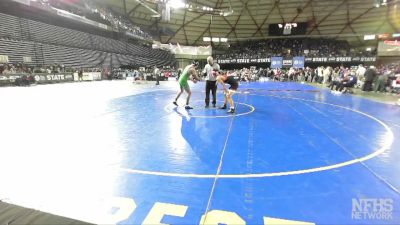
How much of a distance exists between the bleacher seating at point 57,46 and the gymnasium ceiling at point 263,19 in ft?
19.1

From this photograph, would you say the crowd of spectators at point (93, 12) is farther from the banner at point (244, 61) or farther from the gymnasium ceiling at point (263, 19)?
the banner at point (244, 61)

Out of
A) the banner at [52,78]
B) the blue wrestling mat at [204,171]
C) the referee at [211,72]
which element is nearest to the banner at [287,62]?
the banner at [52,78]

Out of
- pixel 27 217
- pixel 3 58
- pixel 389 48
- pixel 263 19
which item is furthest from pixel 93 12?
pixel 389 48

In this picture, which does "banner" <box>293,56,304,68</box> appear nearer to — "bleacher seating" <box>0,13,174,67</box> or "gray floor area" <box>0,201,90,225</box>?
"bleacher seating" <box>0,13,174,67</box>

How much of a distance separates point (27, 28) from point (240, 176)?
2738 cm

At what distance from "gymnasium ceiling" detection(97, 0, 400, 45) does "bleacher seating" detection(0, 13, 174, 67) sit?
19.1 feet

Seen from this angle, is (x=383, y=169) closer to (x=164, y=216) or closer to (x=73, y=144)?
(x=164, y=216)

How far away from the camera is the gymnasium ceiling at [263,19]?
121 ft

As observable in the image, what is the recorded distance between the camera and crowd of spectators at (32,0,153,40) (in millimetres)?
25533

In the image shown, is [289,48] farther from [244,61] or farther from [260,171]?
[260,171]

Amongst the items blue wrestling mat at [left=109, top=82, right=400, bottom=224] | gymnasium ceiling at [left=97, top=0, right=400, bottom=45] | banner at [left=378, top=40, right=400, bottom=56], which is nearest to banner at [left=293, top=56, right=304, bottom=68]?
gymnasium ceiling at [left=97, top=0, right=400, bottom=45]

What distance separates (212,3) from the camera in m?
38.1

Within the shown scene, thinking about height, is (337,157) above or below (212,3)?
below

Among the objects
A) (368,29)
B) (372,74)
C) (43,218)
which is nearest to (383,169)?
(43,218)
